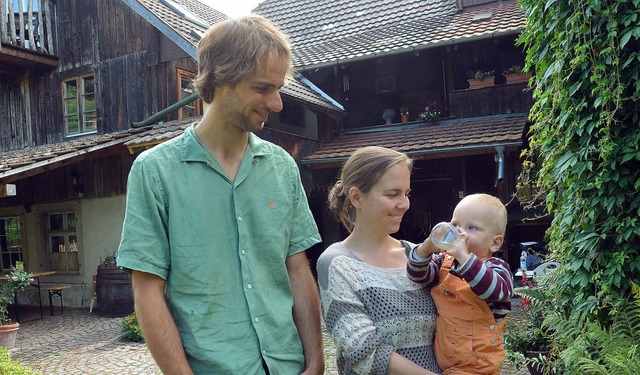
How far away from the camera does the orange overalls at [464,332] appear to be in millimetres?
1869

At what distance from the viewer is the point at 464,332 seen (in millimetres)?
1883

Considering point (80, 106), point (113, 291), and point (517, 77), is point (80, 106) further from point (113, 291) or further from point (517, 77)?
point (517, 77)

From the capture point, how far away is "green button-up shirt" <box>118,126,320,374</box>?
1571mm

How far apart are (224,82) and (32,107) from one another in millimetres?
12564

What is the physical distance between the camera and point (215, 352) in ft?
5.17

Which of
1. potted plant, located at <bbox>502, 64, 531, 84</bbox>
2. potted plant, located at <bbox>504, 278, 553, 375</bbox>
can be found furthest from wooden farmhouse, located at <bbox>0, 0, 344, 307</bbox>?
potted plant, located at <bbox>504, 278, 553, 375</bbox>

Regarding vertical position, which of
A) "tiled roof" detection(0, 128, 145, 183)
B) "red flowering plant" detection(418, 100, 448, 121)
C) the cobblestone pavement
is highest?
"red flowering plant" detection(418, 100, 448, 121)

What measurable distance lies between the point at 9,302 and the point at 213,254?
8.61m

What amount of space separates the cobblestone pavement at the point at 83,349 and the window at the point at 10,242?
2.92 m

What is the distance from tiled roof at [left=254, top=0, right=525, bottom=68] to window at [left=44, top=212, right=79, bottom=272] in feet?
19.9

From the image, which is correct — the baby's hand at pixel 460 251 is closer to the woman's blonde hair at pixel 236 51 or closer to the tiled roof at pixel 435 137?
the woman's blonde hair at pixel 236 51

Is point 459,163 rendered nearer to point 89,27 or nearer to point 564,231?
point 564,231

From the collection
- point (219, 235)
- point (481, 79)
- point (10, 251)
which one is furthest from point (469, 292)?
point (10, 251)

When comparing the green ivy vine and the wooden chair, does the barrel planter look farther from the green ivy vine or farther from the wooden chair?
the green ivy vine
